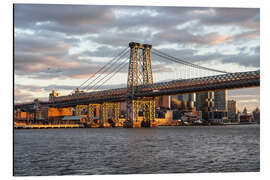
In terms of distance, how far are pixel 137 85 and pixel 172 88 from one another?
8.69 m

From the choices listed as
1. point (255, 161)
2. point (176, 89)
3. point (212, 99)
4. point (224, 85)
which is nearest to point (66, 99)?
point (176, 89)

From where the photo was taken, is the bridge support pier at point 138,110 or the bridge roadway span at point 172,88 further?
the bridge support pier at point 138,110

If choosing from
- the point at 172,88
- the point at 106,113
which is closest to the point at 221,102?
the point at 106,113

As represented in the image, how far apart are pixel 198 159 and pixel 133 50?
154 feet

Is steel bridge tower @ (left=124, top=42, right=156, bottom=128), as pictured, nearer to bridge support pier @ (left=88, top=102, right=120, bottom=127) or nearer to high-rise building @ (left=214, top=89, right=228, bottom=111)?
bridge support pier @ (left=88, top=102, right=120, bottom=127)

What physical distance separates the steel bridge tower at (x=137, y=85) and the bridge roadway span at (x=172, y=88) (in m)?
1.23

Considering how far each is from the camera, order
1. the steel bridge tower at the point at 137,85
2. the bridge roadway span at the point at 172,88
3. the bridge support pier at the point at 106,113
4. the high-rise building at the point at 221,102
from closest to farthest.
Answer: the bridge roadway span at the point at 172,88, the steel bridge tower at the point at 137,85, the bridge support pier at the point at 106,113, the high-rise building at the point at 221,102

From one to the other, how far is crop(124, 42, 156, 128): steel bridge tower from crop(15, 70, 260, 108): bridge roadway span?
1.23m

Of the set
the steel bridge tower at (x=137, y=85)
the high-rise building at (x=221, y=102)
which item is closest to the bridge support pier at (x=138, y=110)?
the steel bridge tower at (x=137, y=85)

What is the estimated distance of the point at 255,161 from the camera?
21.0m

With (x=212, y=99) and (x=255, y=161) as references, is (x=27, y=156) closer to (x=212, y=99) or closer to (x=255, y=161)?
(x=255, y=161)

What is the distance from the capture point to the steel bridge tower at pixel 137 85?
66938 millimetres

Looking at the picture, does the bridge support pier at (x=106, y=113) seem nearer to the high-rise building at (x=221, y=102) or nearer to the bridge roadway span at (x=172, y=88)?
the bridge roadway span at (x=172, y=88)

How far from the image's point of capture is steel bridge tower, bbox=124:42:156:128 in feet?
220
